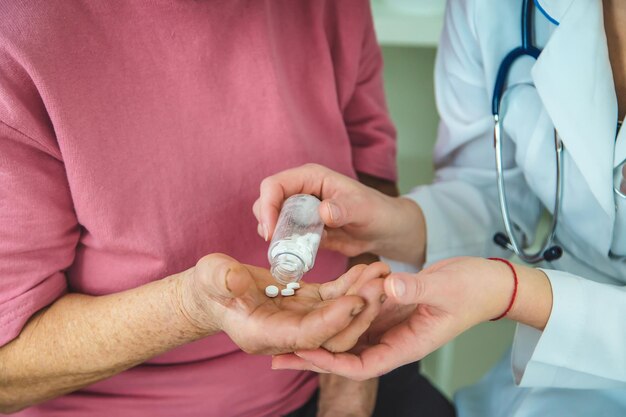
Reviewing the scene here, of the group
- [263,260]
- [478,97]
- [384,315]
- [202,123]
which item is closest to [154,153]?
[202,123]

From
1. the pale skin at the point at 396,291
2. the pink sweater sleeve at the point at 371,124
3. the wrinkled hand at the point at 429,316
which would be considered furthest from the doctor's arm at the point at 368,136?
the wrinkled hand at the point at 429,316

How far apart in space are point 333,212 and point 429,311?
170 mm

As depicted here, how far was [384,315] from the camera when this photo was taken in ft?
2.56

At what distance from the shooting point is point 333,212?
0.76m

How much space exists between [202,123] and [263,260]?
228 millimetres

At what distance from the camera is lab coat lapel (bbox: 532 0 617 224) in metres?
0.81

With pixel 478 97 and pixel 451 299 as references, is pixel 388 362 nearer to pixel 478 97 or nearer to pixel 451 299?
pixel 451 299

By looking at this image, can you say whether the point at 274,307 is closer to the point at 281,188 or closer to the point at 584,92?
the point at 281,188

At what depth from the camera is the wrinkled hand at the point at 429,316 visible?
66cm

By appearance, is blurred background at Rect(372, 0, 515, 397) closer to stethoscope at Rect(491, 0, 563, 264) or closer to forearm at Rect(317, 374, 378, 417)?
stethoscope at Rect(491, 0, 563, 264)

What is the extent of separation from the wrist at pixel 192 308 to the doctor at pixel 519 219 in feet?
0.32

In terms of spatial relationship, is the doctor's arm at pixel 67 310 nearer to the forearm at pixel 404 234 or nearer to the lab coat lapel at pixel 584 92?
the forearm at pixel 404 234

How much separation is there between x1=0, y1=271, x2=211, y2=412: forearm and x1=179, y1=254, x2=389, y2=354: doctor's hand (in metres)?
0.07

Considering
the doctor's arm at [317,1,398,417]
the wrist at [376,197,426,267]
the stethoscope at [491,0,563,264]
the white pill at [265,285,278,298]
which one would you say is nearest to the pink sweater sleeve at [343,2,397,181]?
the doctor's arm at [317,1,398,417]
